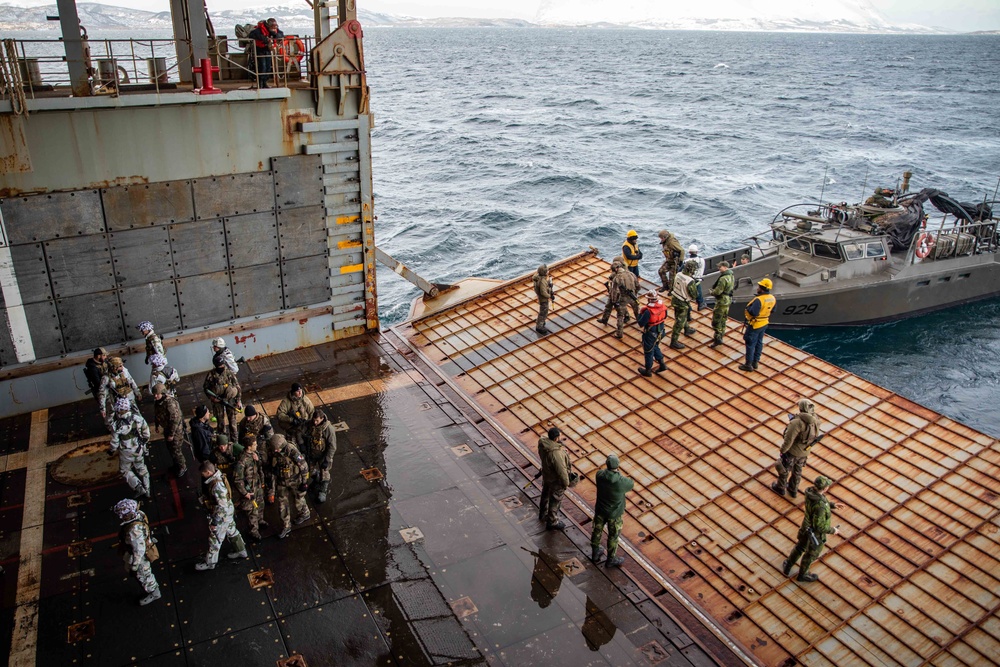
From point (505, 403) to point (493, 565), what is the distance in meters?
4.69

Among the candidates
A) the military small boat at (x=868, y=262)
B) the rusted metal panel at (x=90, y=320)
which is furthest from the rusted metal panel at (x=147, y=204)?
the military small boat at (x=868, y=262)

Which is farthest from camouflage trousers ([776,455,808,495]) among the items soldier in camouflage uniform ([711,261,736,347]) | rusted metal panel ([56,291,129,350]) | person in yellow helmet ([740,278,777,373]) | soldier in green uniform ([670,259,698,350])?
rusted metal panel ([56,291,129,350])

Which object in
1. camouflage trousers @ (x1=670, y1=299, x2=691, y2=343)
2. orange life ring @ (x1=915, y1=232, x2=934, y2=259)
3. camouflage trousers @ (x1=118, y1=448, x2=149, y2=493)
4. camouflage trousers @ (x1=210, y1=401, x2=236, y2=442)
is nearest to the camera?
camouflage trousers @ (x1=118, y1=448, x2=149, y2=493)

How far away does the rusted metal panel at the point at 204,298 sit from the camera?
13.8 m

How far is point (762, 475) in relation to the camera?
40.5ft

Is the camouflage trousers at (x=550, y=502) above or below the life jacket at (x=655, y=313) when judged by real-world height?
below

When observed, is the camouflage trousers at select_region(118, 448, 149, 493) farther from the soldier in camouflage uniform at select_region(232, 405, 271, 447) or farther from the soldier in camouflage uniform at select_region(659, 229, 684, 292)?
the soldier in camouflage uniform at select_region(659, 229, 684, 292)

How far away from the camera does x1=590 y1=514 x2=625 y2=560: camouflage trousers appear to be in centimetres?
972

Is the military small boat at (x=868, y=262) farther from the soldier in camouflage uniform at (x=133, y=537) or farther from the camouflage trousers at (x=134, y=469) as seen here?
the soldier in camouflage uniform at (x=133, y=537)

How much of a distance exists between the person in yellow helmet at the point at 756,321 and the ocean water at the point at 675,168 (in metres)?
9.65

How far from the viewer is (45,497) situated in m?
11.0

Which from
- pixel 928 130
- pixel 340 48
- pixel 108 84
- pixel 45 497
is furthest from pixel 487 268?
pixel 928 130

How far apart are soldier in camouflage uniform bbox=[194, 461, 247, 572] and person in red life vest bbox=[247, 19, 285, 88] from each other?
296 inches

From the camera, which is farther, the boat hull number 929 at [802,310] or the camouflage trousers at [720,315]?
the boat hull number 929 at [802,310]
